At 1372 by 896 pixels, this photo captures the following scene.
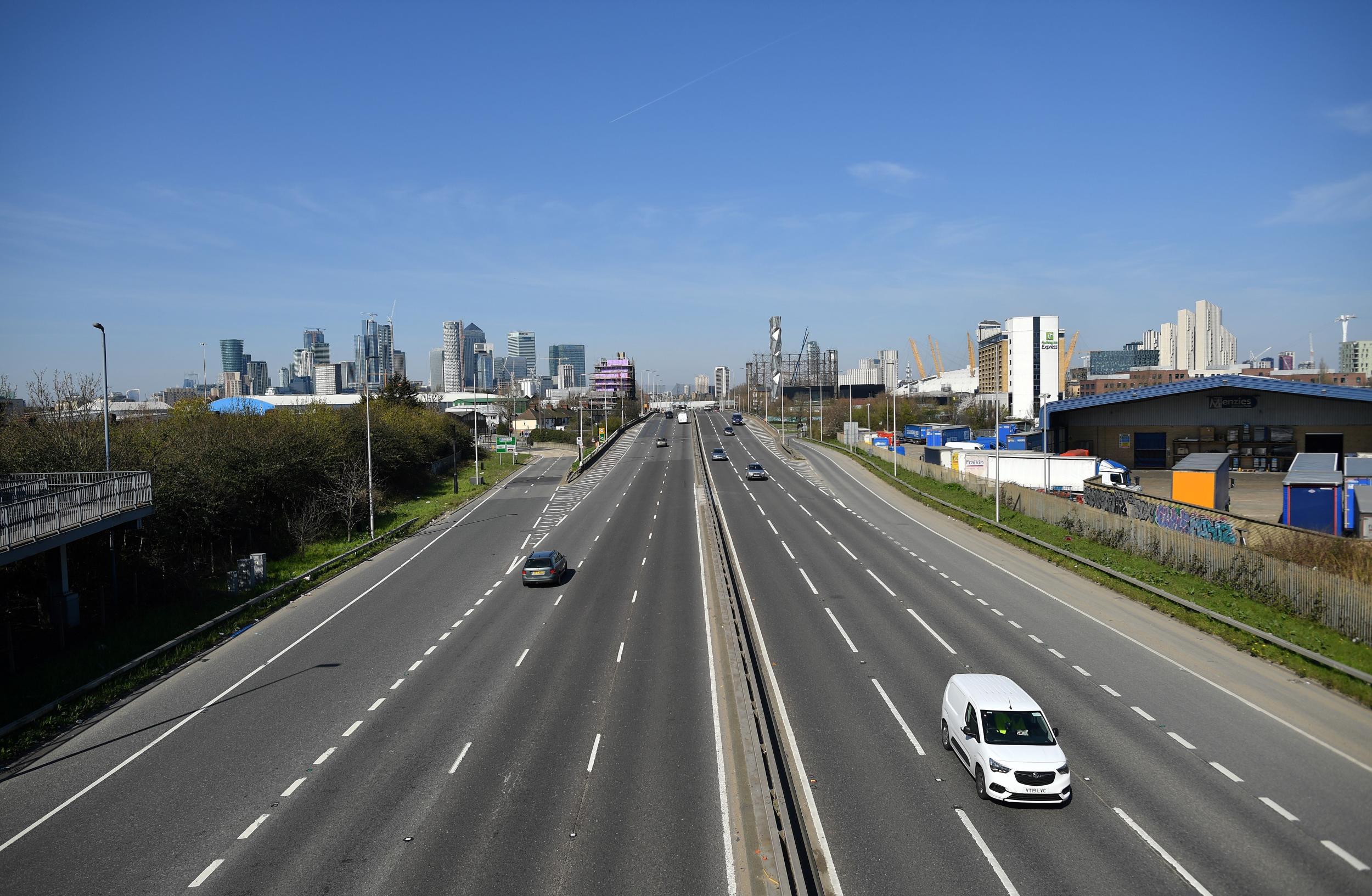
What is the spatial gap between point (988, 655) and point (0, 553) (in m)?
24.6

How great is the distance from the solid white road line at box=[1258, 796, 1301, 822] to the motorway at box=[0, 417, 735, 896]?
8.73 meters

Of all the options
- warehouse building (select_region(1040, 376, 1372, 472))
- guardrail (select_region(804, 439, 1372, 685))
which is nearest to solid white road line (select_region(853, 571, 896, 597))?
guardrail (select_region(804, 439, 1372, 685))

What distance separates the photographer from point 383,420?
62969 mm

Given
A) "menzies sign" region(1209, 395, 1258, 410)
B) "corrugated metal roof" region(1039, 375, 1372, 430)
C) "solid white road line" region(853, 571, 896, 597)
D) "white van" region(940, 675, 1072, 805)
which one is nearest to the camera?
"white van" region(940, 675, 1072, 805)

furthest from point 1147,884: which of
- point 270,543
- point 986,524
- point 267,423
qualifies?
point 267,423

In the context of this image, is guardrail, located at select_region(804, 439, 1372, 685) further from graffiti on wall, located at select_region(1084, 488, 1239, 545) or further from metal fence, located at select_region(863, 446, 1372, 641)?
graffiti on wall, located at select_region(1084, 488, 1239, 545)

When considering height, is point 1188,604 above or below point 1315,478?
below

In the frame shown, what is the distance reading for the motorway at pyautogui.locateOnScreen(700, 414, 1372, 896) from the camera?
36.4 ft

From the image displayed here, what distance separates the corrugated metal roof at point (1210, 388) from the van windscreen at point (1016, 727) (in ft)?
177

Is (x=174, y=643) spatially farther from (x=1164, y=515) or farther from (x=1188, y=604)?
(x=1164, y=515)

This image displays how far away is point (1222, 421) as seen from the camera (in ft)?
202

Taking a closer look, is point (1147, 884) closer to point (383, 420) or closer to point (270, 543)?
point (270, 543)

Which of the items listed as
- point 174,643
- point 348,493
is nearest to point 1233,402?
point 348,493

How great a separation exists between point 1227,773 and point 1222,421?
57894 millimetres
